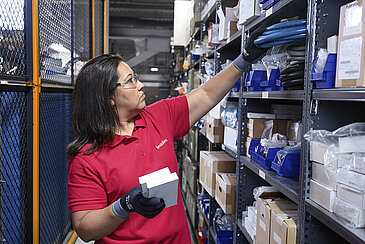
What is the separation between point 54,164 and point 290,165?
2.36 metres

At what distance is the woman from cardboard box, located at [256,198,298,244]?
0.40 m

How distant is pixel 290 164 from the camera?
63.5 inches

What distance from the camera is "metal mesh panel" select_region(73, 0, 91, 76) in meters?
4.20

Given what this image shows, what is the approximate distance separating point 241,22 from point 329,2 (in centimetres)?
87

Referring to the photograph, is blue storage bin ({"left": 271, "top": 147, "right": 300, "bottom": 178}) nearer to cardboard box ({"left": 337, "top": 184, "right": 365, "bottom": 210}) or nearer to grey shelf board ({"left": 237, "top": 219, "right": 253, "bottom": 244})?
cardboard box ({"left": 337, "top": 184, "right": 365, "bottom": 210})

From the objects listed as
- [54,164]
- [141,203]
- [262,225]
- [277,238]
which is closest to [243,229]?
[262,225]

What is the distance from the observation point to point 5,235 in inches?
87.4

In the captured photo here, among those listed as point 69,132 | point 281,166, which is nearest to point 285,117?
point 281,166

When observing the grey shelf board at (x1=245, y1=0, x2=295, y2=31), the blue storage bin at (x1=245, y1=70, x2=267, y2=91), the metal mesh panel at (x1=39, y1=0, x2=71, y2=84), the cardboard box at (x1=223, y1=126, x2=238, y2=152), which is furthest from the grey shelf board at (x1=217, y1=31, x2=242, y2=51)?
the metal mesh panel at (x1=39, y1=0, x2=71, y2=84)

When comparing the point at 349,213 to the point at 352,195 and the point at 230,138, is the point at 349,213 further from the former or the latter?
the point at 230,138

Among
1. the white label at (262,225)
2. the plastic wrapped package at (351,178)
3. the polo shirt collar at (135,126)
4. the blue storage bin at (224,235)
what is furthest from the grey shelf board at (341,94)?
the blue storage bin at (224,235)

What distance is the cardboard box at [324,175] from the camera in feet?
3.90

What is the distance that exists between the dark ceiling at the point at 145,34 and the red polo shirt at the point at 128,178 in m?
6.81

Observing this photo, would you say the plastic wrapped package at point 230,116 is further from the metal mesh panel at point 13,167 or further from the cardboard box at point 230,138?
the metal mesh panel at point 13,167
